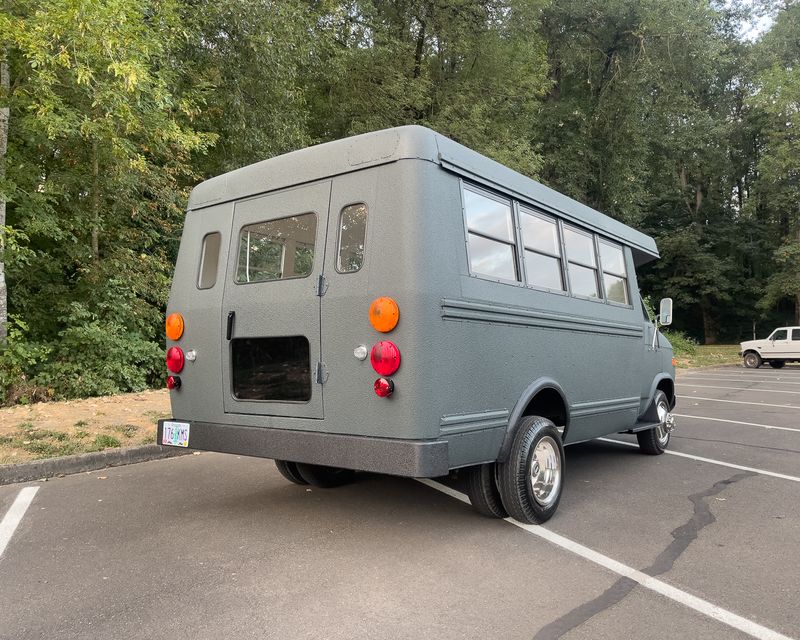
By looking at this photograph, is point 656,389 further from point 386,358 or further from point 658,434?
point 386,358

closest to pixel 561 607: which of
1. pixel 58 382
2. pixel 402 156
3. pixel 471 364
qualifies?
pixel 471 364

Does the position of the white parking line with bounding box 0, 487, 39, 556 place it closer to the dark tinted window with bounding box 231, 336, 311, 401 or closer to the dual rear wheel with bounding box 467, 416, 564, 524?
the dark tinted window with bounding box 231, 336, 311, 401

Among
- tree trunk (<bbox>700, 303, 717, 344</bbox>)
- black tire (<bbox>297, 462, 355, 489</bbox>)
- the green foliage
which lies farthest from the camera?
tree trunk (<bbox>700, 303, 717, 344</bbox>)

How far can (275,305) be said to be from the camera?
14.0 ft

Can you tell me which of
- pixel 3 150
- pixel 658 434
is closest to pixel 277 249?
pixel 658 434

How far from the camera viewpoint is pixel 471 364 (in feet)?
13.0

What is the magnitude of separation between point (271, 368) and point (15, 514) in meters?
2.41

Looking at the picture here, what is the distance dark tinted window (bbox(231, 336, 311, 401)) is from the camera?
4.14 metres

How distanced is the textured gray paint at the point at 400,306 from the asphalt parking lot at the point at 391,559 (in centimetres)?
66

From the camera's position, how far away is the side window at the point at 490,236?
4133 mm

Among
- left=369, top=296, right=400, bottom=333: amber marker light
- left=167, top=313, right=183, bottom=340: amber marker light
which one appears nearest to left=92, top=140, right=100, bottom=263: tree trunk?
left=167, top=313, right=183, bottom=340: amber marker light

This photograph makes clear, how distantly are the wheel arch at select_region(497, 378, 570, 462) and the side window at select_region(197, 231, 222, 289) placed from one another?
234cm

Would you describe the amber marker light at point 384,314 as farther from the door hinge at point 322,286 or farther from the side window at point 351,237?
the door hinge at point 322,286

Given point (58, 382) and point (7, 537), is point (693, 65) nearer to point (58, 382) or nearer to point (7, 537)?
point (58, 382)
